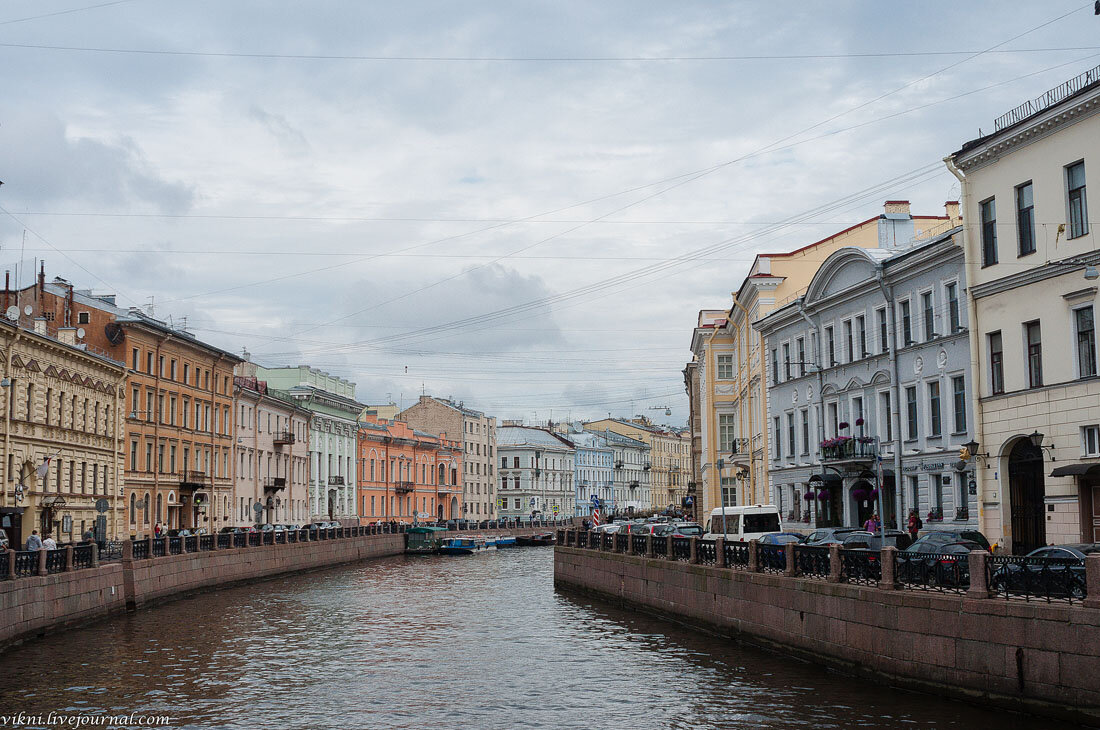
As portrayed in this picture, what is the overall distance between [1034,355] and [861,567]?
40.1 feet

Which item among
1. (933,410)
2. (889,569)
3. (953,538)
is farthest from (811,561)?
(933,410)

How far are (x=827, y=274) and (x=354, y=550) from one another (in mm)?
34871

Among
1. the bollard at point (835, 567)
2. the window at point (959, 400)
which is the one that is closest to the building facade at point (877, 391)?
the window at point (959, 400)

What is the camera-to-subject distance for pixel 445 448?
108125mm

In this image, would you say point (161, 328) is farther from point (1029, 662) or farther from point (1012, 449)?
point (1029, 662)

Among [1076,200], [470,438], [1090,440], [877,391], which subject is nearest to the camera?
[1090,440]

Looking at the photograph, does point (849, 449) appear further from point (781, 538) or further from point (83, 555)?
point (83, 555)

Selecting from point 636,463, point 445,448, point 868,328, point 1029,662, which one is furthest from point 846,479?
point 636,463

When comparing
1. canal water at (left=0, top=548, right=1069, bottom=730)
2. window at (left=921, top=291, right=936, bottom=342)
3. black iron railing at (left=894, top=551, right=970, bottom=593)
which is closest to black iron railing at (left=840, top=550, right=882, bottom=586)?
black iron railing at (left=894, top=551, right=970, bottom=593)

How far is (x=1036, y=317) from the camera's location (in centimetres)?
2988

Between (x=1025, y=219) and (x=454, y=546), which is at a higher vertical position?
(x=1025, y=219)

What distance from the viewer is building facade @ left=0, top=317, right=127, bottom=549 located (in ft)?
134

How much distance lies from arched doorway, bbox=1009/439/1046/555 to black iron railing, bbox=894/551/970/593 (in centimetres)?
1234

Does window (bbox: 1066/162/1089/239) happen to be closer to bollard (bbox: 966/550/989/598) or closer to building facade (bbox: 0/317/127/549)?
bollard (bbox: 966/550/989/598)
